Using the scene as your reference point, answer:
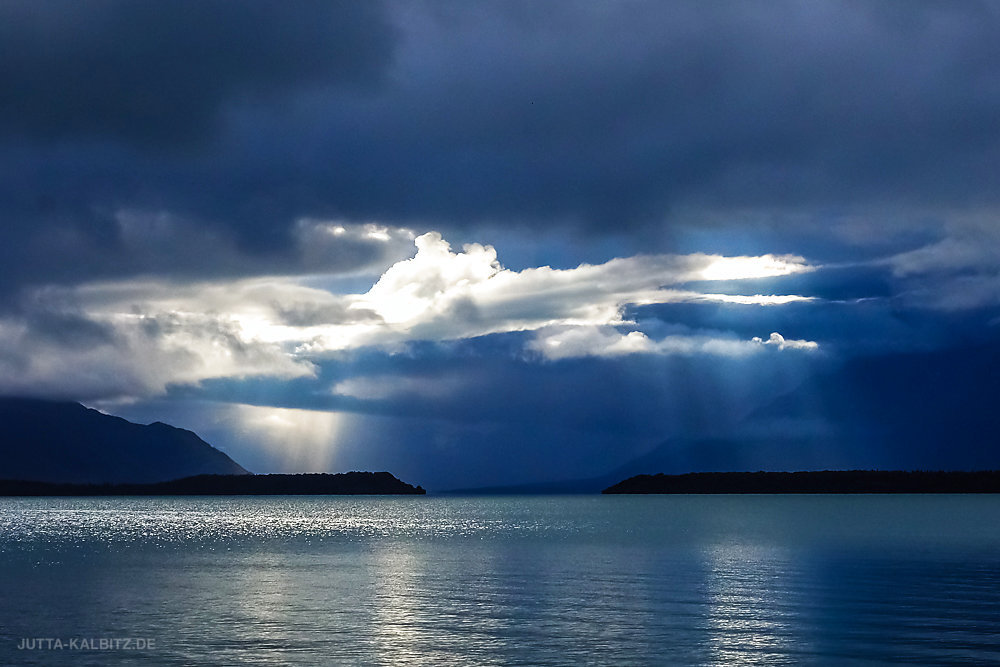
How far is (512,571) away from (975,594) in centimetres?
3503

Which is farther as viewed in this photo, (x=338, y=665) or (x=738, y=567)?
(x=738, y=567)

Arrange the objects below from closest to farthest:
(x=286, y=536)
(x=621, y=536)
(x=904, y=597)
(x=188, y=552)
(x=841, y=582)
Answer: (x=904, y=597), (x=841, y=582), (x=188, y=552), (x=621, y=536), (x=286, y=536)

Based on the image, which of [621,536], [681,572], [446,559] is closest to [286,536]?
[621,536]

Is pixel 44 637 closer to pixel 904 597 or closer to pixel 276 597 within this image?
pixel 276 597

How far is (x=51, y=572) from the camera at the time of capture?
271 feet

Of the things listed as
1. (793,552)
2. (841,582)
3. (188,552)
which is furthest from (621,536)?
(841,582)

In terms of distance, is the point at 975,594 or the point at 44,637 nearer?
the point at 44,637

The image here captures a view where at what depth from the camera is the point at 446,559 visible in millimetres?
97000

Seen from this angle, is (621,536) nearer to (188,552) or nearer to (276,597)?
(188,552)

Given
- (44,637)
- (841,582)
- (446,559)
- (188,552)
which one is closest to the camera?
(44,637)

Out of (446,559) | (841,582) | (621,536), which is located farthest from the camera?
(621,536)

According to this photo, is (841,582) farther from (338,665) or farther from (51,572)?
(51,572)

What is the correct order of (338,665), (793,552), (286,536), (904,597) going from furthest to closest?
1. (286,536)
2. (793,552)
3. (904,597)
4. (338,665)

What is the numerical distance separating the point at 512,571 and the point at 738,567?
1912cm
